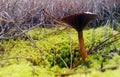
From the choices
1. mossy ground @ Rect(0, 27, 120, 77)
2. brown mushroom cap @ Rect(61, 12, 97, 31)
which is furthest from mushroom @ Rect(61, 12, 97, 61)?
mossy ground @ Rect(0, 27, 120, 77)

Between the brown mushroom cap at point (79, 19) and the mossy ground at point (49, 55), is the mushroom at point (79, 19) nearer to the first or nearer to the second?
the brown mushroom cap at point (79, 19)

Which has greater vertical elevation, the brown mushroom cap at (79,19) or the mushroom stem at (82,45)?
Result: the brown mushroom cap at (79,19)

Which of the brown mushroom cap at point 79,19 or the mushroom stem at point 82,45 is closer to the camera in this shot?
the brown mushroom cap at point 79,19

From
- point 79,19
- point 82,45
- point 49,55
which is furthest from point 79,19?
point 49,55

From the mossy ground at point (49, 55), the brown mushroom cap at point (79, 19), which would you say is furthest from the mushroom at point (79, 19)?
the mossy ground at point (49, 55)

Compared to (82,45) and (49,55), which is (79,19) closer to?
(82,45)

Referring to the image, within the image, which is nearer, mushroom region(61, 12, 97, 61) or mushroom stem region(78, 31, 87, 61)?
mushroom region(61, 12, 97, 61)

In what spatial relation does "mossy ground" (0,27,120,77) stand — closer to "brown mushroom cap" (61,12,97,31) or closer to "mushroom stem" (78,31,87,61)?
"mushroom stem" (78,31,87,61)

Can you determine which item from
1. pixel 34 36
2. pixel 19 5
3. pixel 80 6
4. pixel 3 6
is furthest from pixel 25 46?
pixel 80 6
